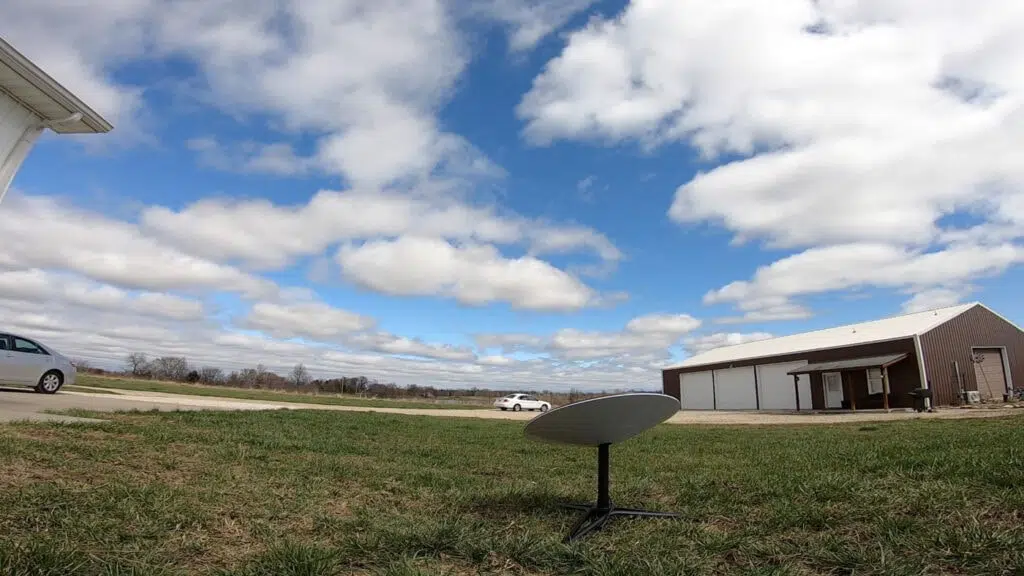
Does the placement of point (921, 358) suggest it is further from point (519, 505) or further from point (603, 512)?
point (603, 512)

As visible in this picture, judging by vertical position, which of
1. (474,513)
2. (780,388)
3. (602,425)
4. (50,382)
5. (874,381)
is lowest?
(474,513)

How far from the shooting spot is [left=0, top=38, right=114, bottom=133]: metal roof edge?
15.8 ft

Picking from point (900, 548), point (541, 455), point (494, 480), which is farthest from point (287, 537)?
point (541, 455)

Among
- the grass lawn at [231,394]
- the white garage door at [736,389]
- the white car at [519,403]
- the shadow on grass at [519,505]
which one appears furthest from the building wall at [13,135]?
the white garage door at [736,389]

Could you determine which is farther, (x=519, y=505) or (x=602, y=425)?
(x=519, y=505)

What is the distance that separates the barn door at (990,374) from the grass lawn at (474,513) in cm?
2865

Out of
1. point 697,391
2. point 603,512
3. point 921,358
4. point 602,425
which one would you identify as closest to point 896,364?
point 921,358

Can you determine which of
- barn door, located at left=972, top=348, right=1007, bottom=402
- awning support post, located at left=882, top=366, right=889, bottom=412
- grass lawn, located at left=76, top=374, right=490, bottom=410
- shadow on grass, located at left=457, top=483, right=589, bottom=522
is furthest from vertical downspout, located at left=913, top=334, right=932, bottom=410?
shadow on grass, located at left=457, top=483, right=589, bottom=522

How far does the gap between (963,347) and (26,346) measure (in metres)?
38.6

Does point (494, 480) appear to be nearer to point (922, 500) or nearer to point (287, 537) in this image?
point (287, 537)

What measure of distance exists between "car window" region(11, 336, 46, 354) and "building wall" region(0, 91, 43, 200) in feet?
40.2

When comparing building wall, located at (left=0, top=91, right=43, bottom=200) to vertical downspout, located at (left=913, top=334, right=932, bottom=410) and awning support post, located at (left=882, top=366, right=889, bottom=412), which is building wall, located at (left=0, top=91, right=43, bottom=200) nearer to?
awning support post, located at (left=882, top=366, right=889, bottom=412)

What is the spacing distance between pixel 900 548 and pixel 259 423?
10668 millimetres

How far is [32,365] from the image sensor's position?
15031 millimetres
